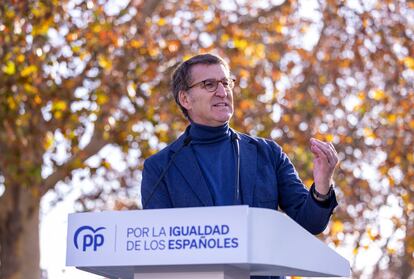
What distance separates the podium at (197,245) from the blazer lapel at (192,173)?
0.47m

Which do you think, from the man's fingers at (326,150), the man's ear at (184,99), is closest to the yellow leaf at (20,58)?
the man's ear at (184,99)

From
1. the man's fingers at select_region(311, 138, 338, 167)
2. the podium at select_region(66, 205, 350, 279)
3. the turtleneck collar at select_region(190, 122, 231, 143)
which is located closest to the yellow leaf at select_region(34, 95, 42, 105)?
the turtleneck collar at select_region(190, 122, 231, 143)

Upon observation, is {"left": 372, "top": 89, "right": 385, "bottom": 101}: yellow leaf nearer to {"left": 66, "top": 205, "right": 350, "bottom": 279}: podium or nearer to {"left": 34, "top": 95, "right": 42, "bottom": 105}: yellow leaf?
{"left": 34, "top": 95, "right": 42, "bottom": 105}: yellow leaf

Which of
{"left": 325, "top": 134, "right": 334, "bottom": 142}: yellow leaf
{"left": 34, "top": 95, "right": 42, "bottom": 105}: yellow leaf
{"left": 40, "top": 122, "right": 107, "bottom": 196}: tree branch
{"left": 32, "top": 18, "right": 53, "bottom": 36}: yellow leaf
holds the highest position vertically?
{"left": 32, "top": 18, "right": 53, "bottom": 36}: yellow leaf

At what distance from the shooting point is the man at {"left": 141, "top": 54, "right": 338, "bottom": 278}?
4.09 m

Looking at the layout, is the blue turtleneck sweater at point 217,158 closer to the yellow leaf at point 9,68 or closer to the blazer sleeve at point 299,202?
the blazer sleeve at point 299,202

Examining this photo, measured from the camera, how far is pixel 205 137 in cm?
431

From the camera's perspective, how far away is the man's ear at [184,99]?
447cm

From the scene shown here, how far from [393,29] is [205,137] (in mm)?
10554

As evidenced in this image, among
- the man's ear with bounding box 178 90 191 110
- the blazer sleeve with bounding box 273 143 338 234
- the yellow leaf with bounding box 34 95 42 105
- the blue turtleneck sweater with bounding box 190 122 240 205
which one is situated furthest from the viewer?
the yellow leaf with bounding box 34 95 42 105

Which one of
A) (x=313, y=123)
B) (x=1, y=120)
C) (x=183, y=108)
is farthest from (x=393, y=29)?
(x=183, y=108)

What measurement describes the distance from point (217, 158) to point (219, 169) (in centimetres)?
8

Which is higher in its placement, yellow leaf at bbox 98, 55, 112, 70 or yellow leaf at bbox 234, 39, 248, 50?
yellow leaf at bbox 234, 39, 248, 50

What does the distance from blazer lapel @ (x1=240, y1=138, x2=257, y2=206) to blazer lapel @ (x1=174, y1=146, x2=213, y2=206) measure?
0.14 m
